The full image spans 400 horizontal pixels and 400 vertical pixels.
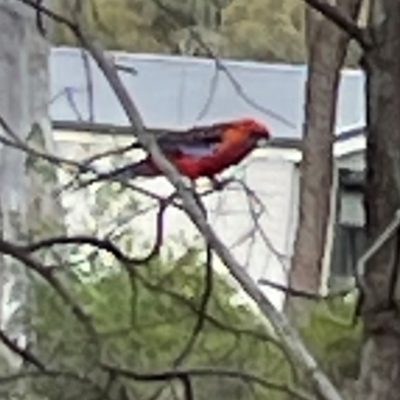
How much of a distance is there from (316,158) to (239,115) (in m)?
1.56

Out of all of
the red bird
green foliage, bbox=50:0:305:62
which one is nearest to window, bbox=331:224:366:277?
green foliage, bbox=50:0:305:62

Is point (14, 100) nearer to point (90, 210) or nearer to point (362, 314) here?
point (90, 210)

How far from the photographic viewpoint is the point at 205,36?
140 inches

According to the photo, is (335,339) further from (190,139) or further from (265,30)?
(265,30)

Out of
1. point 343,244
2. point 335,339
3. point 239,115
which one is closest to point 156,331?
point 335,339

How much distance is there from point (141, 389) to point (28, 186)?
2.91ft

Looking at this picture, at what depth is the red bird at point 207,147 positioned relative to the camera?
122 cm

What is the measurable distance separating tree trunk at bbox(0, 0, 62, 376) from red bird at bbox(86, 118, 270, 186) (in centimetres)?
65

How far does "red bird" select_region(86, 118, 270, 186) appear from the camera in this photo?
4.01 ft

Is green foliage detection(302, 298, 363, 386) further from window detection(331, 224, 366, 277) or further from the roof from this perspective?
the roof

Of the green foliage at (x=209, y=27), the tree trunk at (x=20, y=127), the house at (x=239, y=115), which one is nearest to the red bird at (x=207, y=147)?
the tree trunk at (x=20, y=127)

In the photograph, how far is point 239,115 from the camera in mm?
3639

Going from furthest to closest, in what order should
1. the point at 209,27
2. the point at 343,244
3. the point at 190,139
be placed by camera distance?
1. the point at 209,27
2. the point at 343,244
3. the point at 190,139

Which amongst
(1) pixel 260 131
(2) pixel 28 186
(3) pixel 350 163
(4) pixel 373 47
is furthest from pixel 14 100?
(4) pixel 373 47
